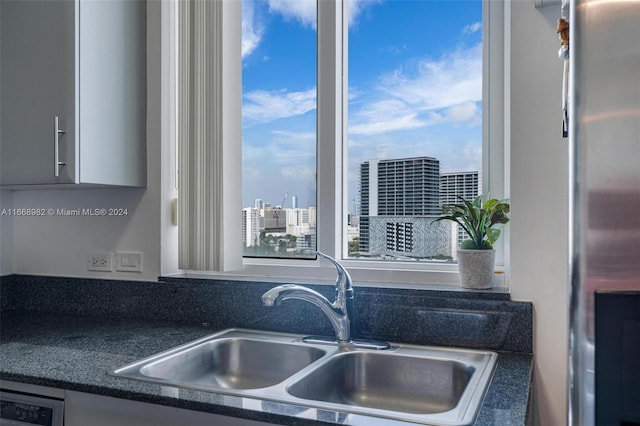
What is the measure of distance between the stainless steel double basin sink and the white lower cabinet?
6 centimetres

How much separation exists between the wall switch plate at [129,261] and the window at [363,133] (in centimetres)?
38

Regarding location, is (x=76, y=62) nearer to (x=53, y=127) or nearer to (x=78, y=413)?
(x=53, y=127)

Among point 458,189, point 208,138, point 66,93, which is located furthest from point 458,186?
point 66,93

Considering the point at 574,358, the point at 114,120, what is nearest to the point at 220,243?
the point at 114,120

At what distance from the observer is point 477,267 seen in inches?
55.4

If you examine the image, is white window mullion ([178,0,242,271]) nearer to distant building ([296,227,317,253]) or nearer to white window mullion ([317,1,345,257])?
distant building ([296,227,317,253])

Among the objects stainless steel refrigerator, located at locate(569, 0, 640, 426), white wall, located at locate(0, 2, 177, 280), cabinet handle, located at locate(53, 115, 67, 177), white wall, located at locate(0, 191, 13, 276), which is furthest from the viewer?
white wall, located at locate(0, 191, 13, 276)

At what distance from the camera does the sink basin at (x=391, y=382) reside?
1258 mm

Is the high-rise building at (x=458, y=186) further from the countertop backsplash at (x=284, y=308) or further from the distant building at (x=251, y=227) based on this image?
the distant building at (x=251, y=227)

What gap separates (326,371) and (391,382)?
0.61 feet

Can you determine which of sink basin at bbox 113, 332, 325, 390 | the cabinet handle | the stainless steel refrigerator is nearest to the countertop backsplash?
sink basin at bbox 113, 332, 325, 390

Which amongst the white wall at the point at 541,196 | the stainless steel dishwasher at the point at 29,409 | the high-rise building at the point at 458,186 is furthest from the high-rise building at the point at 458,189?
the stainless steel dishwasher at the point at 29,409

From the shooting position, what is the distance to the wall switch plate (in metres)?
1.83

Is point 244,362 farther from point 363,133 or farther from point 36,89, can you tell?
point 36,89
